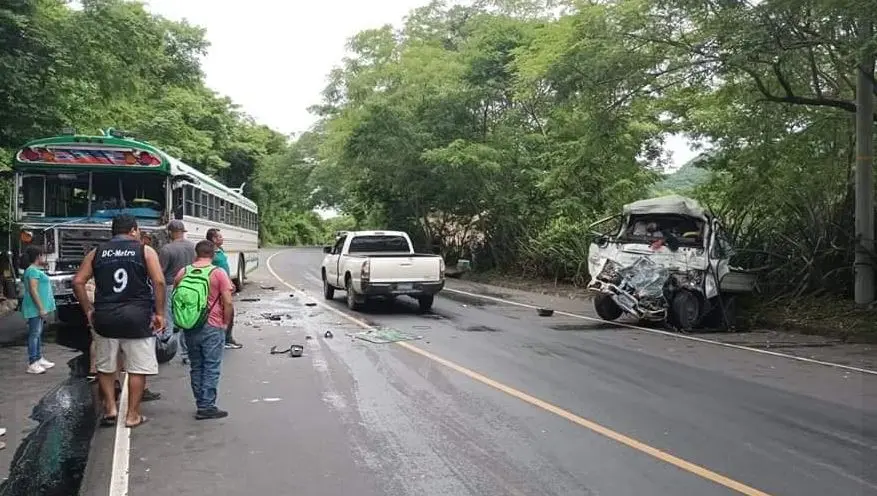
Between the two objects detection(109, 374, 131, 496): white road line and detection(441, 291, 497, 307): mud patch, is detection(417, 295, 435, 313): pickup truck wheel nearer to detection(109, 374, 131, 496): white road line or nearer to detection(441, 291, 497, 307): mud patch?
detection(441, 291, 497, 307): mud patch

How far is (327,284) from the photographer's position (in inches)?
746

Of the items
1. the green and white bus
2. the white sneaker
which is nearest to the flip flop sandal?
the white sneaker

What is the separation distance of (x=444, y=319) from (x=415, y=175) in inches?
562

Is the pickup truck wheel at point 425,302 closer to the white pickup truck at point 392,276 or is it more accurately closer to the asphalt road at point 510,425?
the white pickup truck at point 392,276

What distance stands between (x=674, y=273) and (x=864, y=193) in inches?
151

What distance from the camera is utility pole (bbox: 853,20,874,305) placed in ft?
45.3

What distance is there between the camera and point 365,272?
1550 cm

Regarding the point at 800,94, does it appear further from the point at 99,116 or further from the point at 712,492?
the point at 99,116

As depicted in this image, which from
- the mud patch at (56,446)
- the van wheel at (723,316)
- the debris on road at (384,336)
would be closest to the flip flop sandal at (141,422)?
the mud patch at (56,446)

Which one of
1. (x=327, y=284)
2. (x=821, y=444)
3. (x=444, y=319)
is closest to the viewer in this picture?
(x=821, y=444)

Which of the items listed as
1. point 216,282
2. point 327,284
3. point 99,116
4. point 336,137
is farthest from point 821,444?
point 336,137

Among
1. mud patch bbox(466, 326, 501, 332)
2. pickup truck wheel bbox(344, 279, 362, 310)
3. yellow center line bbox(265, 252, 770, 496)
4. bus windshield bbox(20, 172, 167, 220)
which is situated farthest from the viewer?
pickup truck wheel bbox(344, 279, 362, 310)

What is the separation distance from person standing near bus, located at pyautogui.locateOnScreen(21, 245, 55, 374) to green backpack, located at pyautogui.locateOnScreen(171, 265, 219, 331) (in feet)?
9.80

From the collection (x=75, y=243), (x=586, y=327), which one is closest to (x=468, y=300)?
(x=586, y=327)
